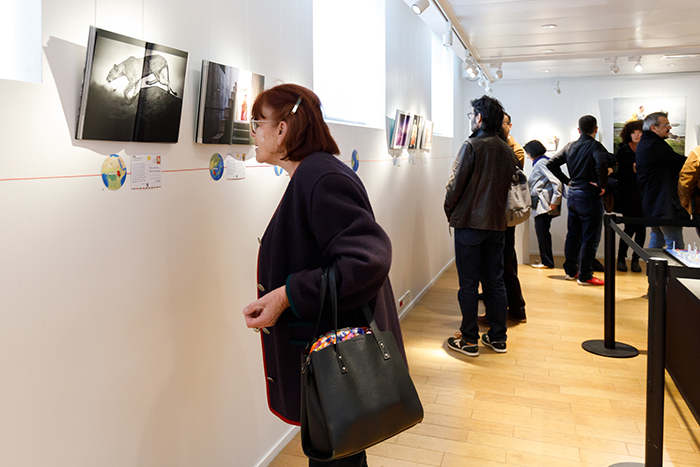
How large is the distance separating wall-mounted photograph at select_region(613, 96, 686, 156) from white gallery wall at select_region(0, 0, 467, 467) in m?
6.69

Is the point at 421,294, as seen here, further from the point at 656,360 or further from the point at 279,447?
the point at 656,360

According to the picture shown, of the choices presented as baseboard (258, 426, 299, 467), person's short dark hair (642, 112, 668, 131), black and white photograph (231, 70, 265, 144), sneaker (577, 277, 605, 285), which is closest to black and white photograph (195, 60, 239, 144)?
black and white photograph (231, 70, 265, 144)

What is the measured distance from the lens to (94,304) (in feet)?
5.22

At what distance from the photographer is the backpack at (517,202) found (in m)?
4.35

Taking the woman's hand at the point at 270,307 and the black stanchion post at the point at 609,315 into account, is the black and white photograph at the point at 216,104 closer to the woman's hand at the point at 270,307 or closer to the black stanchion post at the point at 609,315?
the woman's hand at the point at 270,307

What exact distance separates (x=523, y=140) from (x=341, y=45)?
543cm

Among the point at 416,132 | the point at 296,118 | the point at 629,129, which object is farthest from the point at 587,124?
the point at 296,118

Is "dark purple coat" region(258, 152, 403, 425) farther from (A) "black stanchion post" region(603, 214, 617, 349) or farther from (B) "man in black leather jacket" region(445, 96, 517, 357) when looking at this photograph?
(A) "black stanchion post" region(603, 214, 617, 349)

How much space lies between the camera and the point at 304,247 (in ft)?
5.01

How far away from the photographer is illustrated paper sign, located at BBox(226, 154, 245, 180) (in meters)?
2.27

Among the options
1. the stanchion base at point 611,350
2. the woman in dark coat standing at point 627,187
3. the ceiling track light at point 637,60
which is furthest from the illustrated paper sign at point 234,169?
the woman in dark coat standing at point 627,187

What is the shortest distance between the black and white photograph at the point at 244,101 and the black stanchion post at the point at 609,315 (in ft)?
8.92

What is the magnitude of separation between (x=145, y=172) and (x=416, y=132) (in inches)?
149

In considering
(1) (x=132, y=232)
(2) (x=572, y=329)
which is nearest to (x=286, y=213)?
(1) (x=132, y=232)
